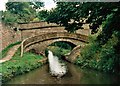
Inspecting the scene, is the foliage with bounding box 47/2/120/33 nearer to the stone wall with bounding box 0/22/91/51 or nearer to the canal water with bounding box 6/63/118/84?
the canal water with bounding box 6/63/118/84

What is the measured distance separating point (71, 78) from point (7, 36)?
35.7 feet

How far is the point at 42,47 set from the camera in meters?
30.0

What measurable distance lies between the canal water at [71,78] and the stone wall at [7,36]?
6.17m

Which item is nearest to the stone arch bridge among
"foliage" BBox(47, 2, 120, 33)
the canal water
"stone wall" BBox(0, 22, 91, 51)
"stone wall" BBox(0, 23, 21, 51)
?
"stone wall" BBox(0, 22, 91, 51)

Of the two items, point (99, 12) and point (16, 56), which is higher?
point (99, 12)

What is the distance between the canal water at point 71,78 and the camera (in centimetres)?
1769

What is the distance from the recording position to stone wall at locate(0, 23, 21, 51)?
87.8 ft

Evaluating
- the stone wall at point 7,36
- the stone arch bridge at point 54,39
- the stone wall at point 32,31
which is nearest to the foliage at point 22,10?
the stone wall at point 32,31

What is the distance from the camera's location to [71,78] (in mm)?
19375

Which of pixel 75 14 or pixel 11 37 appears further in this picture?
pixel 11 37

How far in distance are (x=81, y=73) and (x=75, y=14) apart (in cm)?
1071

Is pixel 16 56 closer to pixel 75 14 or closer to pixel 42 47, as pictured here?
pixel 42 47

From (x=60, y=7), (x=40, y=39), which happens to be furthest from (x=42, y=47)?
(x=60, y=7)

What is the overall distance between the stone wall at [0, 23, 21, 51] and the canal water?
6.17 metres
